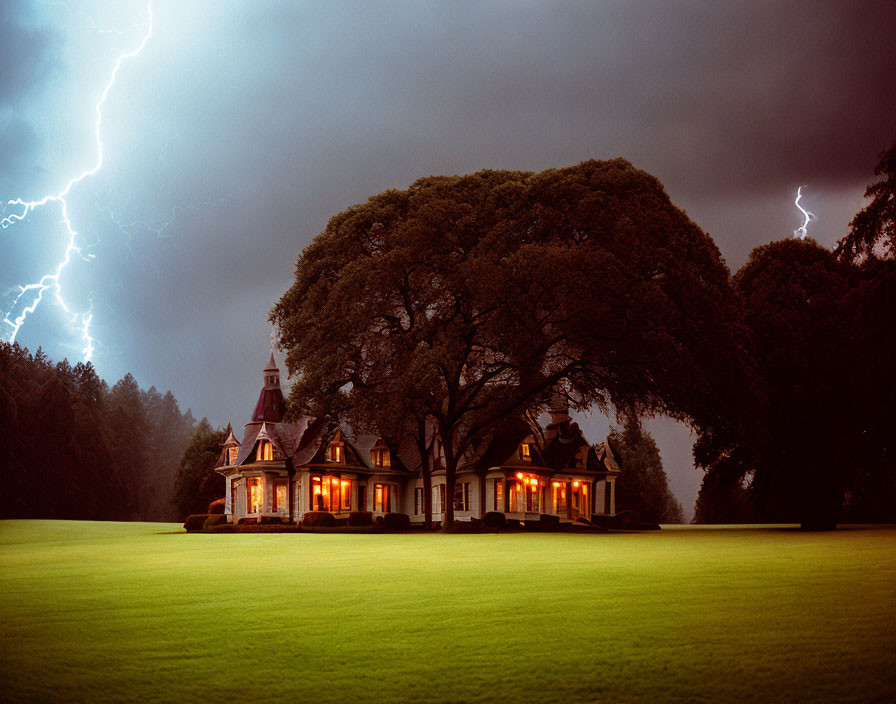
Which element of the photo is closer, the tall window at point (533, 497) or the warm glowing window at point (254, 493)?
the tall window at point (533, 497)

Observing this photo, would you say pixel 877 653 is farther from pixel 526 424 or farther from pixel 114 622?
pixel 526 424

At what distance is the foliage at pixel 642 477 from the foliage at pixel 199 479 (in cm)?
3480

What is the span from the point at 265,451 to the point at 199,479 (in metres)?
20.7

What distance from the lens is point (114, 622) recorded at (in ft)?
34.1

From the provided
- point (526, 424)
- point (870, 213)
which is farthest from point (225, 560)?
point (526, 424)

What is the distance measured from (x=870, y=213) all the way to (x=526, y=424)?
97.2 ft

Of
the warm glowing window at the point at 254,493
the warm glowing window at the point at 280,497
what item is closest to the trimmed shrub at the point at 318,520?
the warm glowing window at the point at 280,497

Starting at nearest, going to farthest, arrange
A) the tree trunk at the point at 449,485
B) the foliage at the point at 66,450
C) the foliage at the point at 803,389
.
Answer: the foliage at the point at 803,389 → the tree trunk at the point at 449,485 → the foliage at the point at 66,450

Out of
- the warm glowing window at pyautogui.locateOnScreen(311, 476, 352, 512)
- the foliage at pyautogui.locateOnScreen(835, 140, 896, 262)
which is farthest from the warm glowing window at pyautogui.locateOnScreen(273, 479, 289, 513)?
the foliage at pyautogui.locateOnScreen(835, 140, 896, 262)

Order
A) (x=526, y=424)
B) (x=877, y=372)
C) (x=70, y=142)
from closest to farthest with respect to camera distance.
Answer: (x=877, y=372), (x=526, y=424), (x=70, y=142)

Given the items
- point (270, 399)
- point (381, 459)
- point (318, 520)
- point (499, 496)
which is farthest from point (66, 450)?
point (499, 496)

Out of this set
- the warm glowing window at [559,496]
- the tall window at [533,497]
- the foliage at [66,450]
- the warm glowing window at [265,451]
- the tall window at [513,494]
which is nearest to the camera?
the tall window at [513,494]

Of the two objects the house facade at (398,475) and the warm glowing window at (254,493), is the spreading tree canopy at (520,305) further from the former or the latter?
the warm glowing window at (254,493)

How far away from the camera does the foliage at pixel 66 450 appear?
7019cm
